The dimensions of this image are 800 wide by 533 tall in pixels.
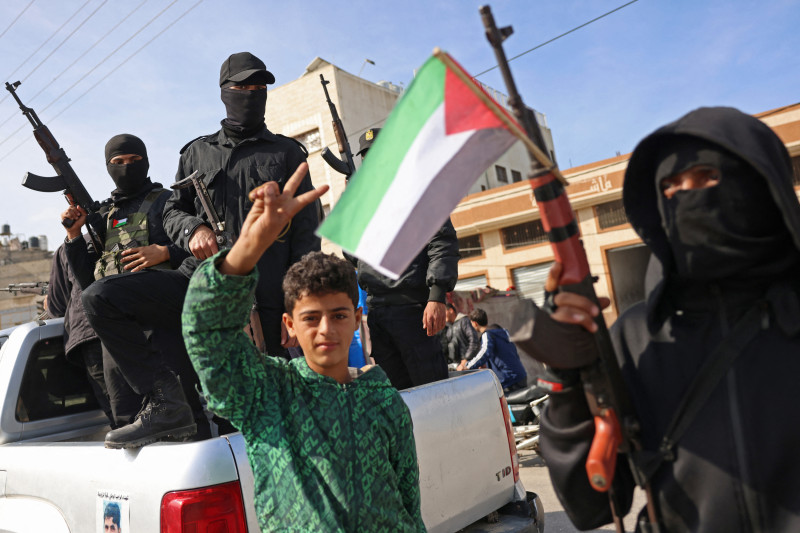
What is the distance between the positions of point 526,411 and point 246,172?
4553mm

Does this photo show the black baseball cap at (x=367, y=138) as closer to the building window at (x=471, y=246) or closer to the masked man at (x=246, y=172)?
the masked man at (x=246, y=172)

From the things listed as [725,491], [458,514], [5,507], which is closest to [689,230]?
Result: [725,491]

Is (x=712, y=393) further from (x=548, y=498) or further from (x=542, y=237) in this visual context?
(x=542, y=237)

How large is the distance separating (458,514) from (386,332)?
1369 mm

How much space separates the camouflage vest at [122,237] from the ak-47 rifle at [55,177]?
27cm

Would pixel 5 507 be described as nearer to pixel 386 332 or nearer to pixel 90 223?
pixel 90 223

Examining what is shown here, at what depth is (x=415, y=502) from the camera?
6.78 ft

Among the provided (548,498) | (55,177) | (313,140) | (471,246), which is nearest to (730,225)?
(55,177)

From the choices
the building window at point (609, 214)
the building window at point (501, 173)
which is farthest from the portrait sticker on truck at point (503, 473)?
the building window at point (501, 173)

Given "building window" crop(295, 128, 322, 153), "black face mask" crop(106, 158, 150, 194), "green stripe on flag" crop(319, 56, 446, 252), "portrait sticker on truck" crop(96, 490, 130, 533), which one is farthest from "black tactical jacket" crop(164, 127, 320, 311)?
"building window" crop(295, 128, 322, 153)

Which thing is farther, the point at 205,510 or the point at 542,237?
the point at 542,237

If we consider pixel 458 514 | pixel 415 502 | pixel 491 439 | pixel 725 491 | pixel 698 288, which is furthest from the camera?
pixel 491 439

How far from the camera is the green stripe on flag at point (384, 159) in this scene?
1.38 meters

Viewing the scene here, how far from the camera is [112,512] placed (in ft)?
7.54
